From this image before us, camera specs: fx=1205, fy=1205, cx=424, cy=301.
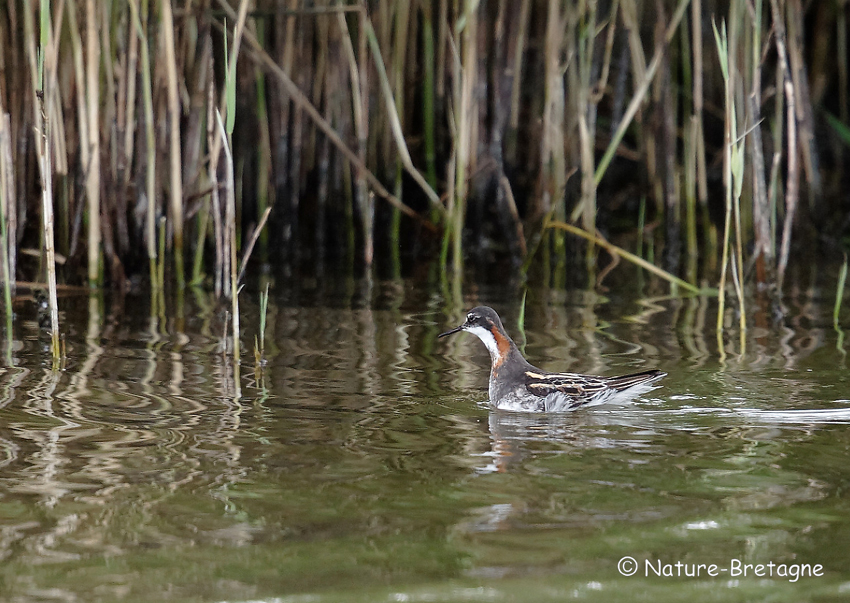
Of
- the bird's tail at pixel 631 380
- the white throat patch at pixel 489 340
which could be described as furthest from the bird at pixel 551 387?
the white throat patch at pixel 489 340

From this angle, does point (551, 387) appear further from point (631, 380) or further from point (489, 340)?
point (489, 340)

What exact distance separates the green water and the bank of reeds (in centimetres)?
67

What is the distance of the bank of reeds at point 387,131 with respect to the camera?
671cm

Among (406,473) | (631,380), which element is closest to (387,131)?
(631,380)

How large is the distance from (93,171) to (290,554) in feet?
13.6

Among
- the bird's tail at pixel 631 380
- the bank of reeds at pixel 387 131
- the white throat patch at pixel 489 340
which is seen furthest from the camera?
the bank of reeds at pixel 387 131

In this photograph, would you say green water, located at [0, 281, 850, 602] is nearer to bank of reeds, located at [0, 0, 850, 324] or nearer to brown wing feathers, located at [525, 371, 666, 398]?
brown wing feathers, located at [525, 371, 666, 398]

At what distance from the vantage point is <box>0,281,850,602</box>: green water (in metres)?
2.89

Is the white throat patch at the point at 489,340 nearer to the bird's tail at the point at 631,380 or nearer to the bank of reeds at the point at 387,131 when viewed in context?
the bird's tail at the point at 631,380

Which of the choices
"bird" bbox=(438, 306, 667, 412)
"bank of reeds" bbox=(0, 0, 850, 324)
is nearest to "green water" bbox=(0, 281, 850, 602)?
"bird" bbox=(438, 306, 667, 412)

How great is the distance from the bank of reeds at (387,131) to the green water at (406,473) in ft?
2.21

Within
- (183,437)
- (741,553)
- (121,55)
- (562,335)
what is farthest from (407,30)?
(741,553)

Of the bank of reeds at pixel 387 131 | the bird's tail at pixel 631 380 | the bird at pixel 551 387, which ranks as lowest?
the bird at pixel 551 387

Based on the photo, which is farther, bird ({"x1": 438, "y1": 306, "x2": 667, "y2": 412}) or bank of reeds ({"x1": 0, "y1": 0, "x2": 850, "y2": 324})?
bank of reeds ({"x1": 0, "y1": 0, "x2": 850, "y2": 324})
